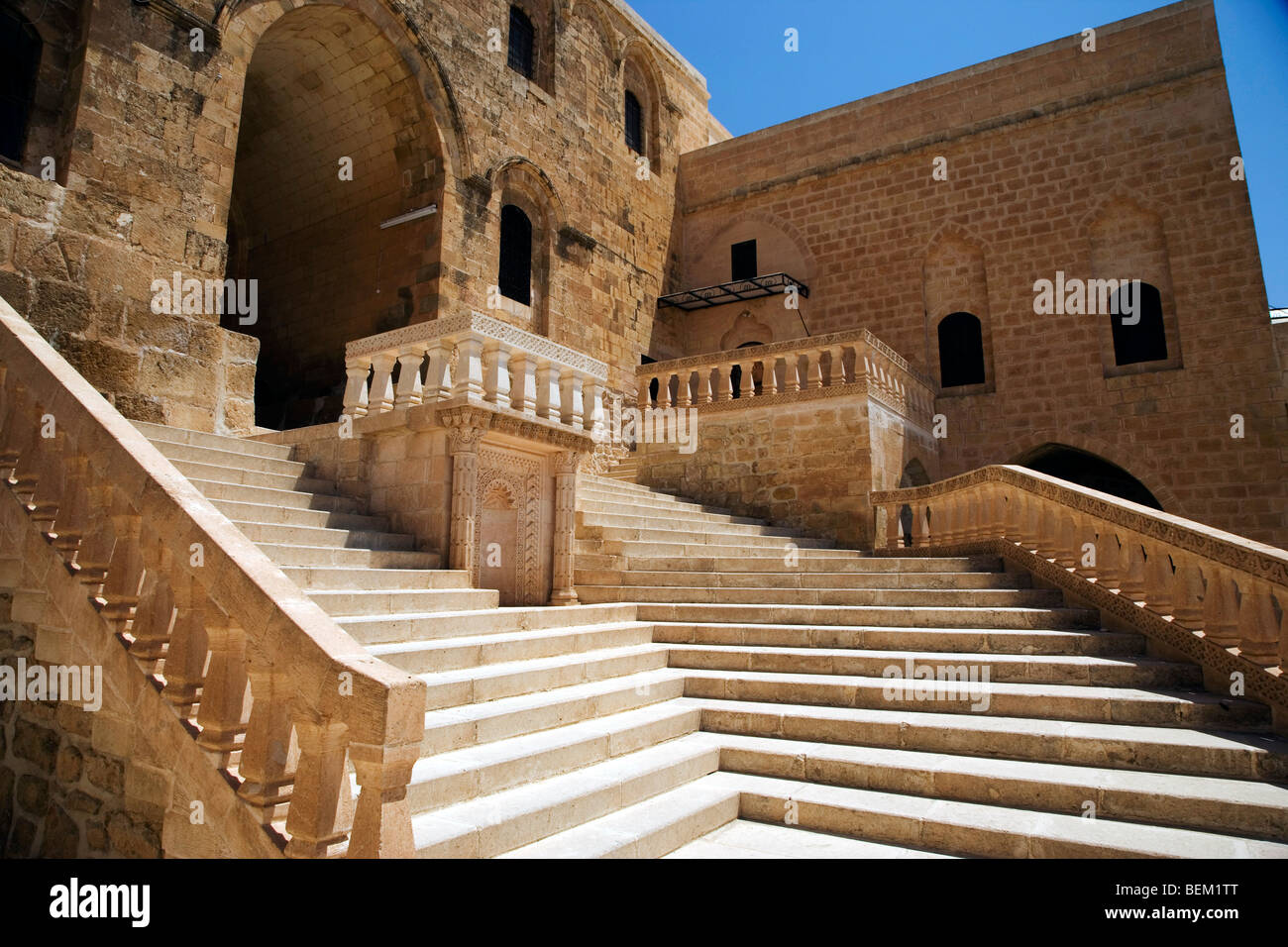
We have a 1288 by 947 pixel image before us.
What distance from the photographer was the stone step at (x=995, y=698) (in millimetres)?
4742

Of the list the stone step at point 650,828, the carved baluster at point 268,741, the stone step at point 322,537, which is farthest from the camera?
the stone step at point 322,537

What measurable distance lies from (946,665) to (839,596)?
5.71ft

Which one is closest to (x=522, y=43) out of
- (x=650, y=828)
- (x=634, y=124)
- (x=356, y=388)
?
(x=634, y=124)

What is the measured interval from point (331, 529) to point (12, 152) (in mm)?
Answer: 6139

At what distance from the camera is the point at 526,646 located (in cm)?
537

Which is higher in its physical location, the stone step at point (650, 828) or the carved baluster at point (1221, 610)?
the carved baluster at point (1221, 610)

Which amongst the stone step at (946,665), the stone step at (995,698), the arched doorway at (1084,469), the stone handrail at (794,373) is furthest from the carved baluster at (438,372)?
the arched doorway at (1084,469)

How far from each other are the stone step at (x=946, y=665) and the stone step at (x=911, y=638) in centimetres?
7

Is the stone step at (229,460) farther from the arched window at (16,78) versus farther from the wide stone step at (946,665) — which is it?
the arched window at (16,78)

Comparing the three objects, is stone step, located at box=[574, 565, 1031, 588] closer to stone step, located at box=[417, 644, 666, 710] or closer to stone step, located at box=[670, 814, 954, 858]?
stone step, located at box=[417, 644, 666, 710]

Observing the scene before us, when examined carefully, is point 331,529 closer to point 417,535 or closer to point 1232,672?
point 417,535

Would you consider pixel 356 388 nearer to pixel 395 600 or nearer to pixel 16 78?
pixel 395 600

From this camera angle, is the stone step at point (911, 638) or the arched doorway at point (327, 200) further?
the arched doorway at point (327, 200)

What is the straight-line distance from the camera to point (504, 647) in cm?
518
